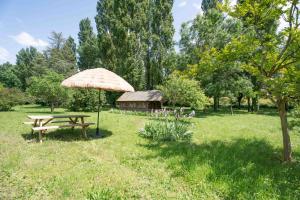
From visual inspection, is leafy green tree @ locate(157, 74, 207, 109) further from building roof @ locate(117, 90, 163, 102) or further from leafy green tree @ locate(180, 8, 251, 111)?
building roof @ locate(117, 90, 163, 102)

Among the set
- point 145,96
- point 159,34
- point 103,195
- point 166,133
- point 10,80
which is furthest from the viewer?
point 10,80

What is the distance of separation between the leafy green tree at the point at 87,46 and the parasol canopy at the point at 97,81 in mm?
41703

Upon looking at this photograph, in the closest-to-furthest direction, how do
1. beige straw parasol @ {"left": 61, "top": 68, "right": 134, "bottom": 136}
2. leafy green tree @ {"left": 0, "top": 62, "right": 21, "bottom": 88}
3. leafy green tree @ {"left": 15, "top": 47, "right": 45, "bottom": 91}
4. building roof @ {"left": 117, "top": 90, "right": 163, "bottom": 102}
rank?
beige straw parasol @ {"left": 61, "top": 68, "right": 134, "bottom": 136} < building roof @ {"left": 117, "top": 90, "right": 163, "bottom": 102} < leafy green tree @ {"left": 15, "top": 47, "right": 45, "bottom": 91} < leafy green tree @ {"left": 0, "top": 62, "right": 21, "bottom": 88}

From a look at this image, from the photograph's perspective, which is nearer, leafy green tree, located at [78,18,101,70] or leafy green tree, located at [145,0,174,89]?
leafy green tree, located at [145,0,174,89]

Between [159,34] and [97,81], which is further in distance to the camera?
[159,34]

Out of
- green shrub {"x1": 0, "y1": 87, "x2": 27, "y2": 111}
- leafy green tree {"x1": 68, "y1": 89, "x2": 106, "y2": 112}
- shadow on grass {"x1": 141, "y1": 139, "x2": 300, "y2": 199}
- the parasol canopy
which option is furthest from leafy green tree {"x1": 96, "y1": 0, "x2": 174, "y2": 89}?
shadow on grass {"x1": 141, "y1": 139, "x2": 300, "y2": 199}

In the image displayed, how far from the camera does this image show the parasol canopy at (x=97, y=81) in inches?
365

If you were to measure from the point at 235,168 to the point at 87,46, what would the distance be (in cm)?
5045

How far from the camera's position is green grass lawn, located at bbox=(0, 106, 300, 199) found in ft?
15.7

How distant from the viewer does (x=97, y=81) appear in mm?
9445

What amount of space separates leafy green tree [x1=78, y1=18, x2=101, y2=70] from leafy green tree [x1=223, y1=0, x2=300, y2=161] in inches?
1795

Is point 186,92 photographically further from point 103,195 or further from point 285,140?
point 103,195

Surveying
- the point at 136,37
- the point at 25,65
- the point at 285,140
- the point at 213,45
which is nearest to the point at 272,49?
the point at 285,140

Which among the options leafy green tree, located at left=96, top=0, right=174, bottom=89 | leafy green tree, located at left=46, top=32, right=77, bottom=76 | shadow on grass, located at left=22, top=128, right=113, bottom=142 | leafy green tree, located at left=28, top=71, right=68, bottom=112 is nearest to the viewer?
shadow on grass, located at left=22, top=128, right=113, bottom=142
